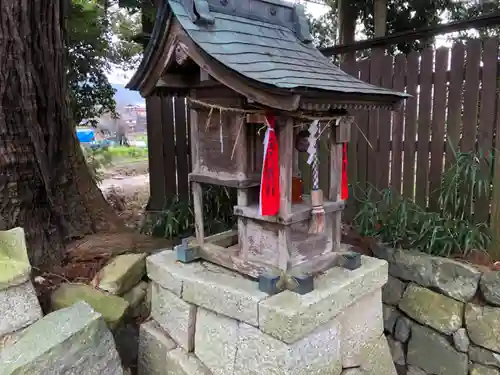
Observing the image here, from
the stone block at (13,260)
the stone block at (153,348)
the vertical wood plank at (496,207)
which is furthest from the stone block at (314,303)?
the stone block at (13,260)

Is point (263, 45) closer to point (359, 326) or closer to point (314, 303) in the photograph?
point (314, 303)

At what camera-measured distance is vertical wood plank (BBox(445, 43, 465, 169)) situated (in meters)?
3.78

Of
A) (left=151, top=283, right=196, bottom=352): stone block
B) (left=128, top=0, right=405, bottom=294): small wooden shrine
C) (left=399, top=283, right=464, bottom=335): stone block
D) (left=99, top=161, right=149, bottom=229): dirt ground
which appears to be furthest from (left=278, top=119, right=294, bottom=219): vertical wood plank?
(left=99, top=161, right=149, bottom=229): dirt ground

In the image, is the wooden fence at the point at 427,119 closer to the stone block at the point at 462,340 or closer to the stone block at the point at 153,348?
the stone block at the point at 462,340

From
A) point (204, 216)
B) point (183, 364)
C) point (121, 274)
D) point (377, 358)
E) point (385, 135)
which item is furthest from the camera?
point (204, 216)

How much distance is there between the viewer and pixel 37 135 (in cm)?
357

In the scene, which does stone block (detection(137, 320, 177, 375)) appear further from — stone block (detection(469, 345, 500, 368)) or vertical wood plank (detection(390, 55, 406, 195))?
vertical wood plank (detection(390, 55, 406, 195))

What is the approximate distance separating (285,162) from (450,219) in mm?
2150

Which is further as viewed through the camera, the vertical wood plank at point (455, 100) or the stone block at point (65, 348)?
the vertical wood plank at point (455, 100)

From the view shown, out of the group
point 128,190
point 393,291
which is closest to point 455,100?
point 393,291

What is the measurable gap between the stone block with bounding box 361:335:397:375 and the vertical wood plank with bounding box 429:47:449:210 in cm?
160

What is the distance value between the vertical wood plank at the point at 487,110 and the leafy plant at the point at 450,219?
0.05 m

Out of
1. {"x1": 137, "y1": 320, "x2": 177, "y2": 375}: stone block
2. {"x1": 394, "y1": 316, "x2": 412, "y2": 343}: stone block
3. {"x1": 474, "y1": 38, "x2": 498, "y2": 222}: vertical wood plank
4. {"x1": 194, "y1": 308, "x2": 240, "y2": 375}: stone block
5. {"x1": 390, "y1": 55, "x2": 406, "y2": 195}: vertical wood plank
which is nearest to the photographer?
{"x1": 194, "y1": 308, "x2": 240, "y2": 375}: stone block

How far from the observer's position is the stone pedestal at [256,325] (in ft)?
8.15
